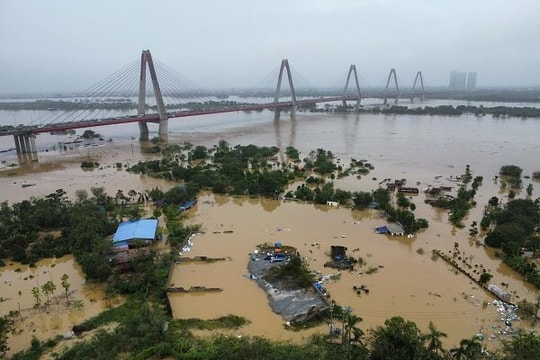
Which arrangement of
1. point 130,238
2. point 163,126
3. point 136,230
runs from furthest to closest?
point 163,126, point 136,230, point 130,238

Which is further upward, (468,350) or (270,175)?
(270,175)

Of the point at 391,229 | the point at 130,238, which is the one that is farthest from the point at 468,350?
the point at 130,238

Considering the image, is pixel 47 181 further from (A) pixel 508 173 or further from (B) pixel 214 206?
(A) pixel 508 173

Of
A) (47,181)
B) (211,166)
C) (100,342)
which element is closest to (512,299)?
(100,342)

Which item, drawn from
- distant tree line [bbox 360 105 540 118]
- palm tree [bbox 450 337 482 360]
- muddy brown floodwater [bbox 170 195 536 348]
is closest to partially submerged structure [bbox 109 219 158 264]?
muddy brown floodwater [bbox 170 195 536 348]

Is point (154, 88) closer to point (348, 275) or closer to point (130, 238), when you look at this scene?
point (130, 238)

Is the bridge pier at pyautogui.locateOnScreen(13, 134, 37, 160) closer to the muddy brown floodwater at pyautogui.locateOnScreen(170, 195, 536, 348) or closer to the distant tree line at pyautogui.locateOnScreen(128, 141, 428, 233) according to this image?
the distant tree line at pyautogui.locateOnScreen(128, 141, 428, 233)

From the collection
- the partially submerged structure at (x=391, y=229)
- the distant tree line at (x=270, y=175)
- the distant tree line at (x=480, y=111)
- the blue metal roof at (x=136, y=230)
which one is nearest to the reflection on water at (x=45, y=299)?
the blue metal roof at (x=136, y=230)
